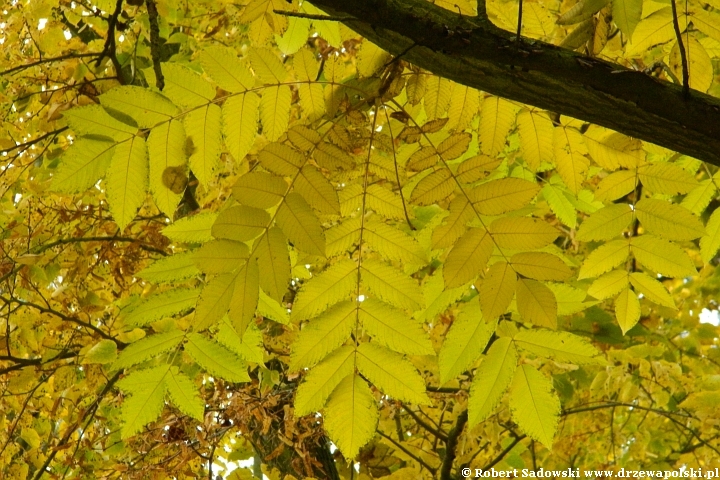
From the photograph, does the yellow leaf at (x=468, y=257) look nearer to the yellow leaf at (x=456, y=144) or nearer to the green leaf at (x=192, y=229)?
the yellow leaf at (x=456, y=144)

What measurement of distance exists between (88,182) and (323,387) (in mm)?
732

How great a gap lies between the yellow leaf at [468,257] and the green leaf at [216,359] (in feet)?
→ 2.10

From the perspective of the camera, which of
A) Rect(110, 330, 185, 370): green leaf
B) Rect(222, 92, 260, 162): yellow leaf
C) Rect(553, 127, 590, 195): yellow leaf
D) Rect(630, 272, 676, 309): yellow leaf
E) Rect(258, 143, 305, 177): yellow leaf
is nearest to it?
Rect(258, 143, 305, 177): yellow leaf

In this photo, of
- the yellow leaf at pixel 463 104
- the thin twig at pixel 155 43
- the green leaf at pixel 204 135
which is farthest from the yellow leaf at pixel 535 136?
the thin twig at pixel 155 43

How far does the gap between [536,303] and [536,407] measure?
27 cm

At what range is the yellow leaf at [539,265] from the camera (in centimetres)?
148

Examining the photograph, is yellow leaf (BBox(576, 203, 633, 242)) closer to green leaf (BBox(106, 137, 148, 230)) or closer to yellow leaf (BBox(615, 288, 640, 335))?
yellow leaf (BBox(615, 288, 640, 335))

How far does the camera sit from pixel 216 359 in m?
1.75

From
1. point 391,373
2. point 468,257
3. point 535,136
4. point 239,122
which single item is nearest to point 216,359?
point 391,373

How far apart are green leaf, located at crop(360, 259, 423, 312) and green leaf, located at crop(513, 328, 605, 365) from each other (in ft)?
1.04

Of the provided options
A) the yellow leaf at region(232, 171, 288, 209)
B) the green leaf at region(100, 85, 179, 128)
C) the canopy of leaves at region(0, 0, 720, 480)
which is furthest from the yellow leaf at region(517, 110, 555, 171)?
the green leaf at region(100, 85, 179, 128)

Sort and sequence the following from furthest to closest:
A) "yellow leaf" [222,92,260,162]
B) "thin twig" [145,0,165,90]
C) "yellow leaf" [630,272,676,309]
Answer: "thin twig" [145,0,165,90]
"yellow leaf" [630,272,676,309]
"yellow leaf" [222,92,260,162]

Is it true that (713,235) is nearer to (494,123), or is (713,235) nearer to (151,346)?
(494,123)

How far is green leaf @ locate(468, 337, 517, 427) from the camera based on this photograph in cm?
153
